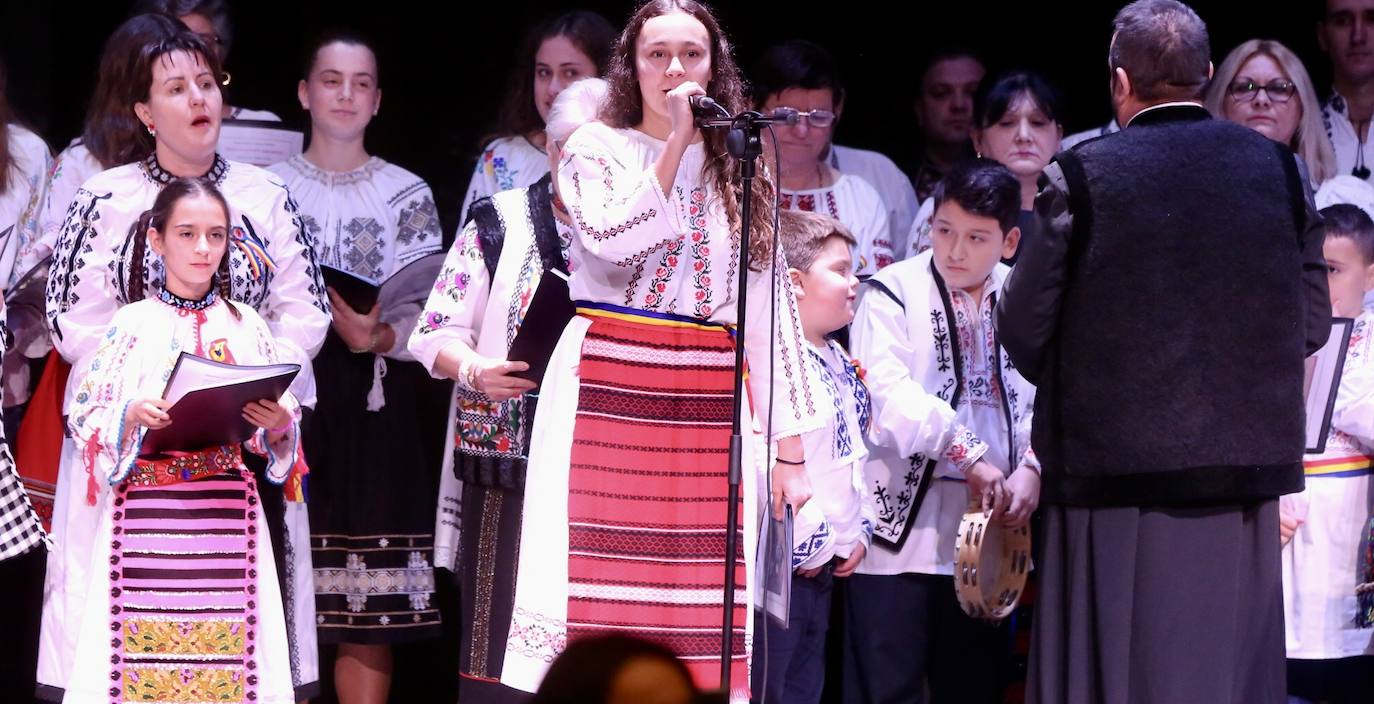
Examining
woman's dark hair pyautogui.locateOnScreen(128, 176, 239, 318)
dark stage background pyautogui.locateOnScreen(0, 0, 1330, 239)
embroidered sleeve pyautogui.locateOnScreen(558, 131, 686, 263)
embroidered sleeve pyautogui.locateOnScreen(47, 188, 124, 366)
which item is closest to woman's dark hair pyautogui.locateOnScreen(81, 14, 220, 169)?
embroidered sleeve pyautogui.locateOnScreen(47, 188, 124, 366)

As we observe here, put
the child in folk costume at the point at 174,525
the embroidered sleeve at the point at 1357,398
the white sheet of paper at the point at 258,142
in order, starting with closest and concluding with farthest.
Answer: the child in folk costume at the point at 174,525 → the embroidered sleeve at the point at 1357,398 → the white sheet of paper at the point at 258,142

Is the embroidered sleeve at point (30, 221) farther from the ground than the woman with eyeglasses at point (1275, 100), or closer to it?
closer to it

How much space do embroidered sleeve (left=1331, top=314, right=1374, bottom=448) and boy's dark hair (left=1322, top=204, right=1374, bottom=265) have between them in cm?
22

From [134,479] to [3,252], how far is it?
4.02 ft

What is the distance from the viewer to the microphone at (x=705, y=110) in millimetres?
3396

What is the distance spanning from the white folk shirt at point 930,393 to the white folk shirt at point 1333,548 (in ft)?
2.46

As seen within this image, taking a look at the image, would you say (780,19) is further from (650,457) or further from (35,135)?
(650,457)

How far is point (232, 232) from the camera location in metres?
4.52

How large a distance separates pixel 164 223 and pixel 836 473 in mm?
1639

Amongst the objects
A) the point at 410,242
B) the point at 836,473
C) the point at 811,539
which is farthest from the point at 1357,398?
the point at 410,242

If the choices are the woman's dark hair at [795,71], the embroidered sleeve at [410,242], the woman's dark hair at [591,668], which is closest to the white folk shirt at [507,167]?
the embroidered sleeve at [410,242]

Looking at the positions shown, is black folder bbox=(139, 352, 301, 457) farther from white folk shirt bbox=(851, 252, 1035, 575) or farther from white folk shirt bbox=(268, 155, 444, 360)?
white folk shirt bbox=(851, 252, 1035, 575)

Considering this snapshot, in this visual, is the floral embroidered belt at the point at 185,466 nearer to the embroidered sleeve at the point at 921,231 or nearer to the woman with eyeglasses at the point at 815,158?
the woman with eyeglasses at the point at 815,158

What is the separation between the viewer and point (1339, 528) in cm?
496
